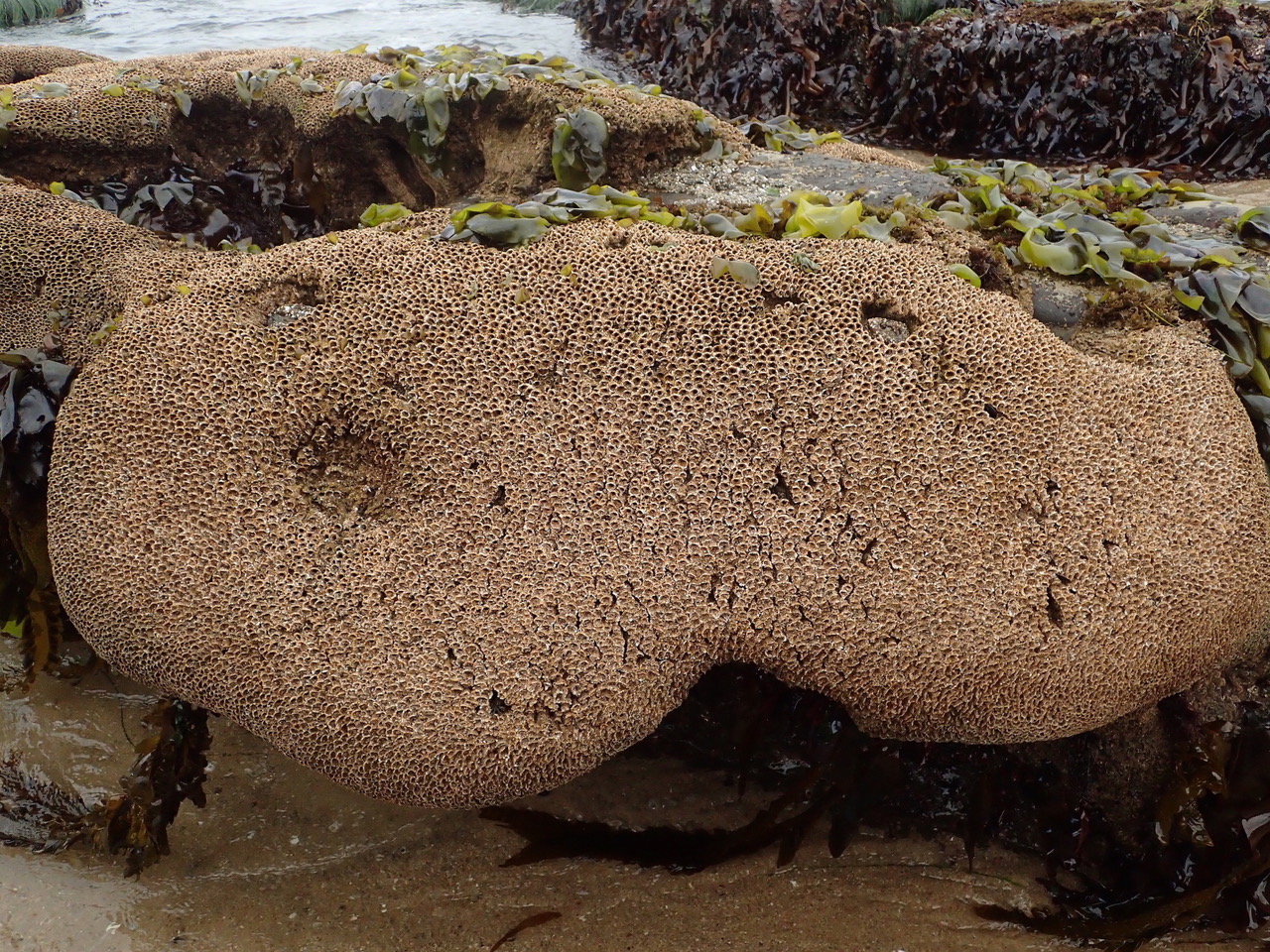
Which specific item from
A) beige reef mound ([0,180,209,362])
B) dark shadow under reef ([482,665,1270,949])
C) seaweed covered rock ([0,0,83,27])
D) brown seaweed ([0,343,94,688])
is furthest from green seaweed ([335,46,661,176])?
seaweed covered rock ([0,0,83,27])

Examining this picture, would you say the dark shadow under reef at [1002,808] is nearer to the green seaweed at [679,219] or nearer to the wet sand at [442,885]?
the wet sand at [442,885]

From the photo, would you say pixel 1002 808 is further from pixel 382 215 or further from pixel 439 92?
pixel 439 92

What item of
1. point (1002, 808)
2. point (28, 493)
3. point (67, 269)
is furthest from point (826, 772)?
point (67, 269)

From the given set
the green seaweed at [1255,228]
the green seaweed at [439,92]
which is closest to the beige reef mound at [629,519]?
the green seaweed at [1255,228]

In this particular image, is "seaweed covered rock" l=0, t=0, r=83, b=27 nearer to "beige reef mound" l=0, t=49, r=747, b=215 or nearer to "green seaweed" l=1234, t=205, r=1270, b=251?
"beige reef mound" l=0, t=49, r=747, b=215

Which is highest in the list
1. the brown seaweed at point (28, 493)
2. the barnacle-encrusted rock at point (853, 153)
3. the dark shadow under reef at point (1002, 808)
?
the barnacle-encrusted rock at point (853, 153)

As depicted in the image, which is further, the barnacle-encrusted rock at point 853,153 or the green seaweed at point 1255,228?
the barnacle-encrusted rock at point 853,153
